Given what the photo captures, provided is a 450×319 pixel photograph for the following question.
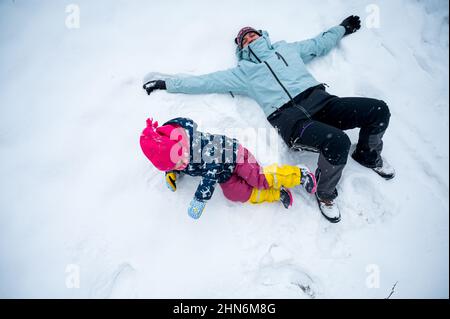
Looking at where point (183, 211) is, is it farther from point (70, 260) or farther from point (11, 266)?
point (11, 266)

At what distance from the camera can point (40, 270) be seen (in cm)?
217

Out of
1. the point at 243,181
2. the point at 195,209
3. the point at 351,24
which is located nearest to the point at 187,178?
the point at 195,209

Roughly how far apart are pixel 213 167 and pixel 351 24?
247 centimetres

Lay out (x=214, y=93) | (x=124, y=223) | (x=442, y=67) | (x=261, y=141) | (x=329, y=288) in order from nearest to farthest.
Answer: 1. (x=329, y=288)
2. (x=124, y=223)
3. (x=261, y=141)
4. (x=214, y=93)
5. (x=442, y=67)

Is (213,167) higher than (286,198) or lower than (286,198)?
higher

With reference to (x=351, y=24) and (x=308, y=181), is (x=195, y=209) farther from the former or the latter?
(x=351, y=24)

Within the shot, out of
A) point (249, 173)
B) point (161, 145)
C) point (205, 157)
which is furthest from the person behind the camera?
point (249, 173)

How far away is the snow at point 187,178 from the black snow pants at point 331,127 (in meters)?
0.19

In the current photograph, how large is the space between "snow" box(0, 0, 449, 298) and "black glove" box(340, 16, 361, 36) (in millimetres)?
112

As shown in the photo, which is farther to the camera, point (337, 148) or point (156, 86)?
point (156, 86)

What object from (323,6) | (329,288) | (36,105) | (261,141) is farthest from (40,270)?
(323,6)

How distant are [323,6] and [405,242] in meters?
2.84

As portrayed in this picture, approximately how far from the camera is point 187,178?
247 cm

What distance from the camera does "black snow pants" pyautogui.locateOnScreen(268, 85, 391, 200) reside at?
86.9 inches
